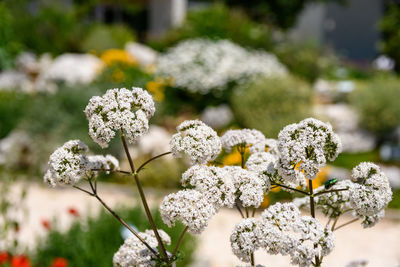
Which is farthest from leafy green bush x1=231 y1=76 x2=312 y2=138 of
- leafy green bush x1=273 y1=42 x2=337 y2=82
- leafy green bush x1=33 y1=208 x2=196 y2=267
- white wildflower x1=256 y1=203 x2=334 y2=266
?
white wildflower x1=256 y1=203 x2=334 y2=266

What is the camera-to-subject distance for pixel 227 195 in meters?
1.02

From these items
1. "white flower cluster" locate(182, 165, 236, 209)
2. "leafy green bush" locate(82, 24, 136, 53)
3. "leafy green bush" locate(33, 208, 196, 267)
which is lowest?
"white flower cluster" locate(182, 165, 236, 209)

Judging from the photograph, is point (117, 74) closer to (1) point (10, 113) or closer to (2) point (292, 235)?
(1) point (10, 113)

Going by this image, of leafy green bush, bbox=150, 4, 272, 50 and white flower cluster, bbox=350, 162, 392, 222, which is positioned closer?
white flower cluster, bbox=350, 162, 392, 222

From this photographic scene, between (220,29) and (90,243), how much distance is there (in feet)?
38.0

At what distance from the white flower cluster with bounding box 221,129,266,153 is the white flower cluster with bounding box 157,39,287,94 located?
372 inches

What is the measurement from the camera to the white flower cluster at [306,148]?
1.03m

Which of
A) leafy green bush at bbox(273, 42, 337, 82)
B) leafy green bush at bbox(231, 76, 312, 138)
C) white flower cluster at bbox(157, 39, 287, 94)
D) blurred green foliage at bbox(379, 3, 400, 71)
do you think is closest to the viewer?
leafy green bush at bbox(231, 76, 312, 138)

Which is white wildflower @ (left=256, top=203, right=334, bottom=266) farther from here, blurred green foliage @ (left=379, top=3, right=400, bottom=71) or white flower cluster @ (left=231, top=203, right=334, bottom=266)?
blurred green foliage @ (left=379, top=3, right=400, bottom=71)

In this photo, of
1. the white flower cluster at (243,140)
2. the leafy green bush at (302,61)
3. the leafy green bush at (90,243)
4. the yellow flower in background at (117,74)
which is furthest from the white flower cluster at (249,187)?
the leafy green bush at (302,61)

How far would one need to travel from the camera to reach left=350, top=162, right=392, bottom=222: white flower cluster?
1026 millimetres

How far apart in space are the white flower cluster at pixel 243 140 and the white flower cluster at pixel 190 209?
30 centimetres

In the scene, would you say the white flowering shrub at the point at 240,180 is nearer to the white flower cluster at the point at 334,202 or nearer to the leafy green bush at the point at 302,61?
the white flower cluster at the point at 334,202

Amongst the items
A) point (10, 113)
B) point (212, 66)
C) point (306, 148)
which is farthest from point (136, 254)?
point (212, 66)
